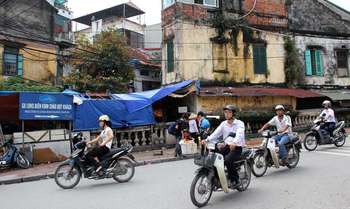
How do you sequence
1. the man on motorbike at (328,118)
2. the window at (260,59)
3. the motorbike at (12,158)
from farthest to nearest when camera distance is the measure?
the window at (260,59) → the man on motorbike at (328,118) → the motorbike at (12,158)

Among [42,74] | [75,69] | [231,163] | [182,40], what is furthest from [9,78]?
[231,163]

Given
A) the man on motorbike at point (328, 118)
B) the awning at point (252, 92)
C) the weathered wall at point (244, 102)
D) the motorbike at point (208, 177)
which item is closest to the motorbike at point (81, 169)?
the motorbike at point (208, 177)

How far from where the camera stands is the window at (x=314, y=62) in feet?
80.7

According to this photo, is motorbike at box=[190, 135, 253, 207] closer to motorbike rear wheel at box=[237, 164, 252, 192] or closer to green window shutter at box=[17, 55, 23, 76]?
motorbike rear wheel at box=[237, 164, 252, 192]

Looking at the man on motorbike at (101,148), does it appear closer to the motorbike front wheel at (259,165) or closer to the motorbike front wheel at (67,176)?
the motorbike front wheel at (67,176)

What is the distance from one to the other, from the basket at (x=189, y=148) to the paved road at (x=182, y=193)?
11.7 ft

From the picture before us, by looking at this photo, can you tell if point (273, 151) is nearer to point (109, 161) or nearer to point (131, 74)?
point (109, 161)

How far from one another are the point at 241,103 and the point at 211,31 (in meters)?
4.35

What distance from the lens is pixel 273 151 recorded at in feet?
28.9

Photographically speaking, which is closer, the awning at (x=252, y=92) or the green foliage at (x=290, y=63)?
the awning at (x=252, y=92)

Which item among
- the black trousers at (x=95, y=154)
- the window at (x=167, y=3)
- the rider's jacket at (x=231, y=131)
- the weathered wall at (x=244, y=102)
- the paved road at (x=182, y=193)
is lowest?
the paved road at (x=182, y=193)

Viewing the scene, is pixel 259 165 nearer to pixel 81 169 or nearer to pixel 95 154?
pixel 95 154

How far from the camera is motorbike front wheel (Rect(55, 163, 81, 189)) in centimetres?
884

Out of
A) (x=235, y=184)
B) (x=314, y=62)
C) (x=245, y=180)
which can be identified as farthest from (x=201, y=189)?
(x=314, y=62)
